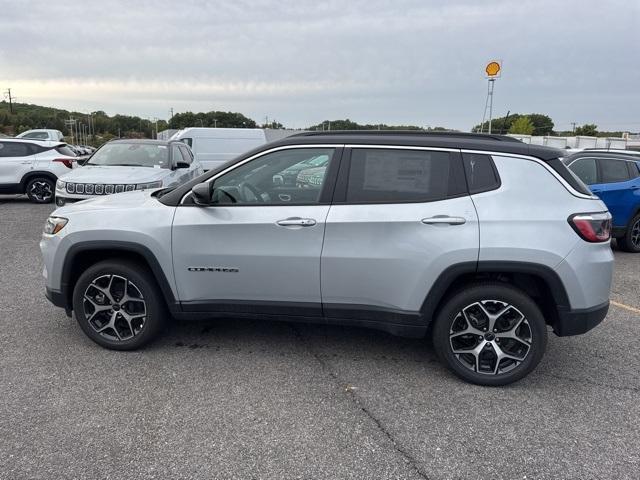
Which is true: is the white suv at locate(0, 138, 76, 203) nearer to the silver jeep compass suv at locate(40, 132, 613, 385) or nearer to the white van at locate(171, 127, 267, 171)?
the white van at locate(171, 127, 267, 171)

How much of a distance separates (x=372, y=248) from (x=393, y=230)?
0.20 meters

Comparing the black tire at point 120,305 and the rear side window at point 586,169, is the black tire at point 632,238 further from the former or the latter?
the black tire at point 120,305

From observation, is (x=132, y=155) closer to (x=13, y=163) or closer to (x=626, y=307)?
(x=13, y=163)

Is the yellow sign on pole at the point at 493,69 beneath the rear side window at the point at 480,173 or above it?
above

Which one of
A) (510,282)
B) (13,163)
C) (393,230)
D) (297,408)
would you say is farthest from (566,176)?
(13,163)

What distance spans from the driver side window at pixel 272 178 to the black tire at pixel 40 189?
430 inches

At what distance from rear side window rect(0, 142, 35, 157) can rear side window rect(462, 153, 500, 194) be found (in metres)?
12.6

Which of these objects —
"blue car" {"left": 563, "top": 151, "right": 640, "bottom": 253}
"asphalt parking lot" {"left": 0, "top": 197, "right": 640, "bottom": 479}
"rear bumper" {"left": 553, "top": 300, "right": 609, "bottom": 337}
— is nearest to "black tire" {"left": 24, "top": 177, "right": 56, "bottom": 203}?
"asphalt parking lot" {"left": 0, "top": 197, "right": 640, "bottom": 479}

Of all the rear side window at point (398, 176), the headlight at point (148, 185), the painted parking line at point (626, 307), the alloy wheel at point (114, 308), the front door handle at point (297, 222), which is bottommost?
the painted parking line at point (626, 307)

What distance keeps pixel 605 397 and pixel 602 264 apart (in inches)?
37.6

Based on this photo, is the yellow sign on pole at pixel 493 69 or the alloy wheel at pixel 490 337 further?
the yellow sign on pole at pixel 493 69

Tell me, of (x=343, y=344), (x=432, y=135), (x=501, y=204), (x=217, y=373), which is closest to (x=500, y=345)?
(x=501, y=204)

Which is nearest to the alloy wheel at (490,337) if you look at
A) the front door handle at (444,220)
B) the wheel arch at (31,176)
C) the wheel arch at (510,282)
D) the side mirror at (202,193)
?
the wheel arch at (510,282)

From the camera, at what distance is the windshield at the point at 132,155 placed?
30.1 ft
